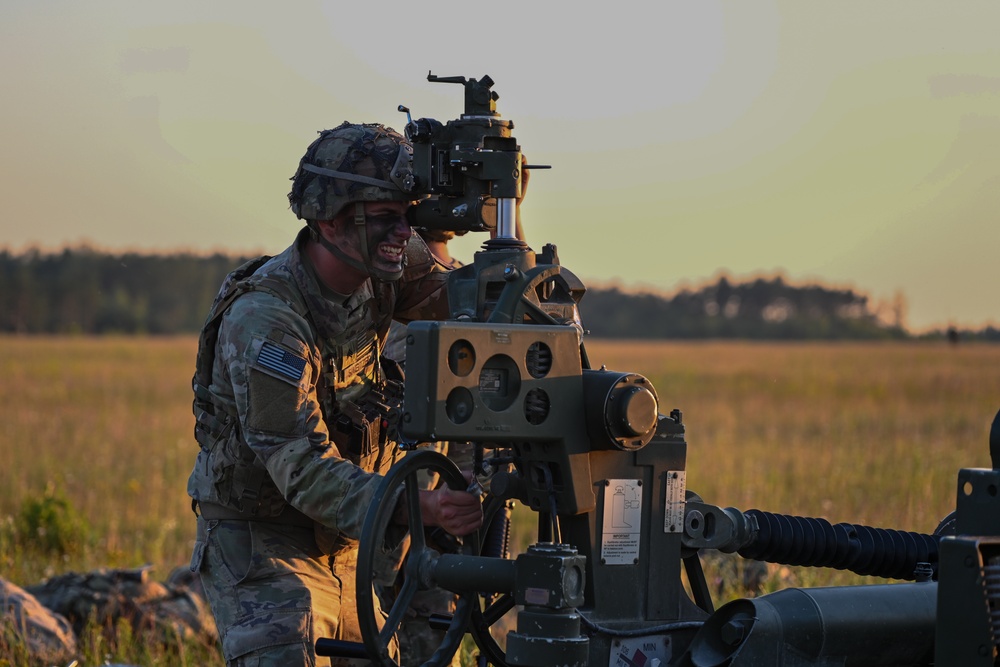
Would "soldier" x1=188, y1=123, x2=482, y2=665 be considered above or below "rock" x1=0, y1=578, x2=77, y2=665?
above

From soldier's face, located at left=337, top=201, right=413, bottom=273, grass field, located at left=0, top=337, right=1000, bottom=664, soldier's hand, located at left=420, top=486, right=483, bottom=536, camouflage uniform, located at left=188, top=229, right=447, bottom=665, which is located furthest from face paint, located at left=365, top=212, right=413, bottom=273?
grass field, located at left=0, top=337, right=1000, bottom=664

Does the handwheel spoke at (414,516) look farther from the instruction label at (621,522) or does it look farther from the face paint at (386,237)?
the face paint at (386,237)

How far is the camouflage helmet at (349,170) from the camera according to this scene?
5.80m

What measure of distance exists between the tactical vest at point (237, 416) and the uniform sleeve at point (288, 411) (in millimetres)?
98

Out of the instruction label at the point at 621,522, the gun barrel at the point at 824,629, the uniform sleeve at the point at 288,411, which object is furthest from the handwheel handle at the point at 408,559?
the gun barrel at the point at 824,629

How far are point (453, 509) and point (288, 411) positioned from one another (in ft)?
2.77

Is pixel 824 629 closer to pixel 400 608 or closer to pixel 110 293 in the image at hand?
pixel 400 608

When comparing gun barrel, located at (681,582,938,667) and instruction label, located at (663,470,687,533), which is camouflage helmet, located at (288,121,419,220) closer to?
instruction label, located at (663,470,687,533)

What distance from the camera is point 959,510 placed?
14.3 ft

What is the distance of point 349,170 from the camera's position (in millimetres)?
5863

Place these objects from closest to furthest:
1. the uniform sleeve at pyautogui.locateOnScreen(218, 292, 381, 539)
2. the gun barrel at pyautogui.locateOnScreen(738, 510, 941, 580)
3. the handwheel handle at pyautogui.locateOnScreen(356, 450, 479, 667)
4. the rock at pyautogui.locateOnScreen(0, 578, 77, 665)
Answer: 1. the handwheel handle at pyautogui.locateOnScreen(356, 450, 479, 667)
2. the uniform sleeve at pyautogui.locateOnScreen(218, 292, 381, 539)
3. the gun barrel at pyautogui.locateOnScreen(738, 510, 941, 580)
4. the rock at pyautogui.locateOnScreen(0, 578, 77, 665)

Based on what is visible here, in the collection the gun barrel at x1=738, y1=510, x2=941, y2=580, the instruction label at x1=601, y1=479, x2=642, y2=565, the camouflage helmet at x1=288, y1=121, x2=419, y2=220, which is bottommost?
the gun barrel at x1=738, y1=510, x2=941, y2=580

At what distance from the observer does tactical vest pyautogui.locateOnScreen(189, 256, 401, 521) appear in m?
5.72

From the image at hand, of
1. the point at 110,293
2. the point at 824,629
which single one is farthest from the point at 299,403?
the point at 110,293
